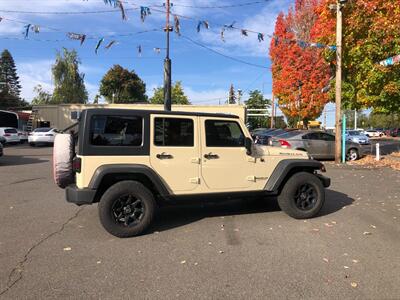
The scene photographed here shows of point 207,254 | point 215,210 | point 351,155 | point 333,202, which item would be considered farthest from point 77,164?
point 351,155

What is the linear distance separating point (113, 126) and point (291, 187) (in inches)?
126

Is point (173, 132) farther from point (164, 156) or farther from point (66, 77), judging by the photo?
point (66, 77)

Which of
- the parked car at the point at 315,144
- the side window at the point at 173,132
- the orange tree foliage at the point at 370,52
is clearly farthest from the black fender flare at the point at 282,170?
the orange tree foliage at the point at 370,52

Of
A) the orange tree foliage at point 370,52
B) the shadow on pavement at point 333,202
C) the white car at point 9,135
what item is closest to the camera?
the shadow on pavement at point 333,202

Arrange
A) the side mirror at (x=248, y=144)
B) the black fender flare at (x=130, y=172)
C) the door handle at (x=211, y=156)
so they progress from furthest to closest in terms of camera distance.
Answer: the side mirror at (x=248, y=144) → the door handle at (x=211, y=156) → the black fender flare at (x=130, y=172)

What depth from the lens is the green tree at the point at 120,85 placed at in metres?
69.4

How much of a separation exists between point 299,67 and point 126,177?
2541 centimetres

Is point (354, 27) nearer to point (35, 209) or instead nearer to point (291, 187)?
point (291, 187)

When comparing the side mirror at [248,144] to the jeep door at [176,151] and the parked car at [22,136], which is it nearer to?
the jeep door at [176,151]

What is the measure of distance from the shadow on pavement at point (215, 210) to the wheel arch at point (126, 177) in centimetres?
69

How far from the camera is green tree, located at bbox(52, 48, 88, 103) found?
52.3 metres

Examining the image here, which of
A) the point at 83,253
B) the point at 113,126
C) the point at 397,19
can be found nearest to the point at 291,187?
the point at 113,126

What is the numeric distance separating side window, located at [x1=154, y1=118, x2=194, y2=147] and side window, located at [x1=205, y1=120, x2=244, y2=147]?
1.00 feet

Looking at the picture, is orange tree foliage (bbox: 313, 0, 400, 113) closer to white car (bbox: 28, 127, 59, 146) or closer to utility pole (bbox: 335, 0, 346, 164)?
utility pole (bbox: 335, 0, 346, 164)
